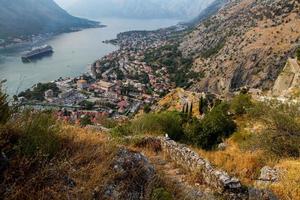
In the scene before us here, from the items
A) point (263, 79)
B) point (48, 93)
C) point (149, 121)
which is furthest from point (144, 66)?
point (149, 121)

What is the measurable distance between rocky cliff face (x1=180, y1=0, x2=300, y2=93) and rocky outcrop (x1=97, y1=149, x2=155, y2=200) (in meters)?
47.4

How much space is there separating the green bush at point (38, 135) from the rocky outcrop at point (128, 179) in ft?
2.48

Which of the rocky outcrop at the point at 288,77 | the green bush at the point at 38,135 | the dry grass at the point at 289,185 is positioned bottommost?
the rocky outcrop at the point at 288,77

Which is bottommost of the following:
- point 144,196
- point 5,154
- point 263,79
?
point 263,79

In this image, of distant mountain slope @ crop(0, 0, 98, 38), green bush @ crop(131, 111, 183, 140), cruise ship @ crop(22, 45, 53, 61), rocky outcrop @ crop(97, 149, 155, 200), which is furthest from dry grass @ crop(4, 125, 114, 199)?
distant mountain slope @ crop(0, 0, 98, 38)

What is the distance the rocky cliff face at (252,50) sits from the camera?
5669 centimetres

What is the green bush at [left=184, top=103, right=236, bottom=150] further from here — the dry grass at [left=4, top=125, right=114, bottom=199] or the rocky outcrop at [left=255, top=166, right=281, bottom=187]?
the dry grass at [left=4, top=125, right=114, bottom=199]

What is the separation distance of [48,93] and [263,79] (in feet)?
113

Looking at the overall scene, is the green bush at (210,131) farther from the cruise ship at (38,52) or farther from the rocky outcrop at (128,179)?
the cruise ship at (38,52)

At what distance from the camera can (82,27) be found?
7677 inches

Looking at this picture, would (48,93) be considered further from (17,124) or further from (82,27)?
(82,27)

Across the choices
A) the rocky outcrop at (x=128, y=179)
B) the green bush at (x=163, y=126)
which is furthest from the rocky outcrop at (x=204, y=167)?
the green bush at (x=163, y=126)

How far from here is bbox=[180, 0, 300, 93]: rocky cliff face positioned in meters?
56.7

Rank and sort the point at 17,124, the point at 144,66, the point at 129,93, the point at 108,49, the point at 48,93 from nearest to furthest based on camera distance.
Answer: the point at 17,124
the point at 48,93
the point at 129,93
the point at 144,66
the point at 108,49
